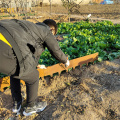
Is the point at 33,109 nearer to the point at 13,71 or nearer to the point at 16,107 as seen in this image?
the point at 16,107

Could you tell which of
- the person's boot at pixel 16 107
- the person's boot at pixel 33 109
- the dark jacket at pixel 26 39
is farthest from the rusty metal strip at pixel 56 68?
the dark jacket at pixel 26 39

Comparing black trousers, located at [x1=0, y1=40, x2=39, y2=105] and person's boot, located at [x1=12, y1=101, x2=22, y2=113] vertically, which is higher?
black trousers, located at [x1=0, y1=40, x2=39, y2=105]

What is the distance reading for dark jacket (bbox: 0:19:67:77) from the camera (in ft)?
5.32

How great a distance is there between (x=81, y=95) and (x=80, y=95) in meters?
0.02

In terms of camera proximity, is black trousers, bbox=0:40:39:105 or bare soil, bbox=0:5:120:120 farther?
bare soil, bbox=0:5:120:120

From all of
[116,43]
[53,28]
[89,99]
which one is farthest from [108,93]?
[116,43]

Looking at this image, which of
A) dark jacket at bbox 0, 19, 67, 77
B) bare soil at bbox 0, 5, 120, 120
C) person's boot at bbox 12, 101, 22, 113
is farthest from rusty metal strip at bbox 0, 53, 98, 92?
dark jacket at bbox 0, 19, 67, 77

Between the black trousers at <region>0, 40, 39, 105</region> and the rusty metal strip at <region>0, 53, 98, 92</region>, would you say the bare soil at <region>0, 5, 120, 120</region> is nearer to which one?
the rusty metal strip at <region>0, 53, 98, 92</region>

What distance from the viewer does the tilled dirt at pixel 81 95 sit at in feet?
7.87

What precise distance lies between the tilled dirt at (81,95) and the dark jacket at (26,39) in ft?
3.93

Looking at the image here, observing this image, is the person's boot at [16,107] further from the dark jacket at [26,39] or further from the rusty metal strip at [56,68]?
the dark jacket at [26,39]

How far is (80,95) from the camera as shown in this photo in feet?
9.34

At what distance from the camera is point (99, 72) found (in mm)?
3684

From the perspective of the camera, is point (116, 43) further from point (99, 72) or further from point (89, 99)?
point (89, 99)
